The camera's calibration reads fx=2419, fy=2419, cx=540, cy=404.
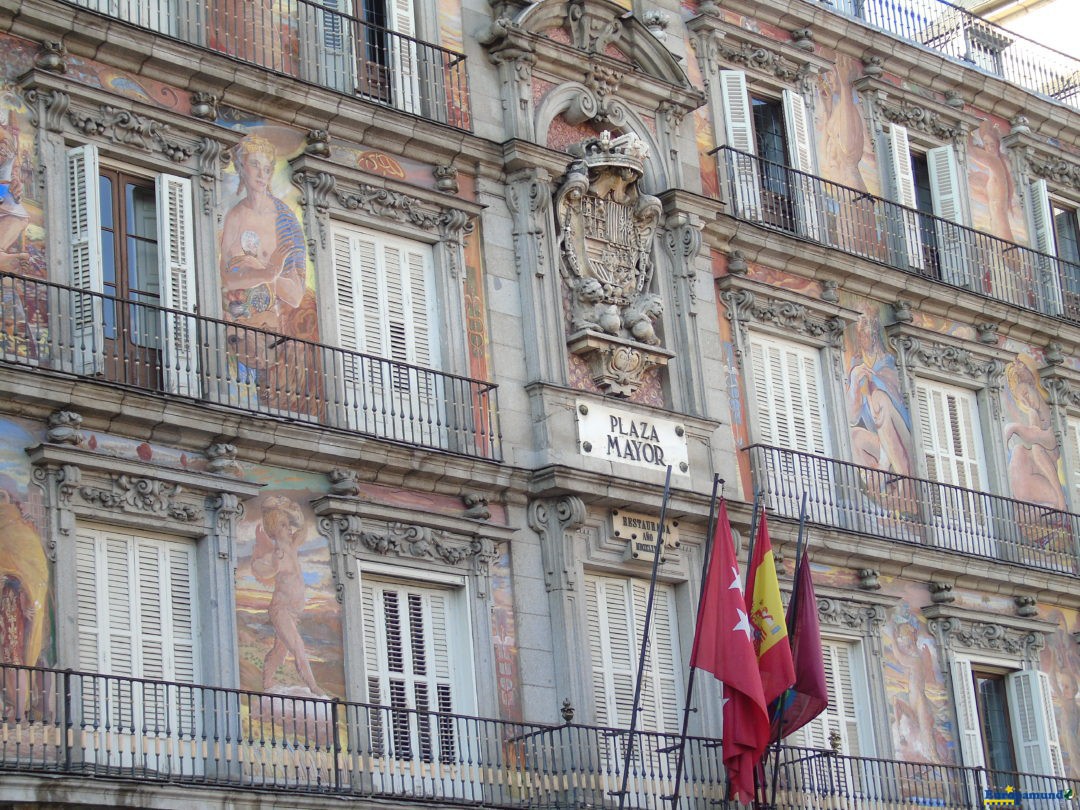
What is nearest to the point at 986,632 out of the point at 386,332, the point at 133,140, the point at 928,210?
the point at 928,210

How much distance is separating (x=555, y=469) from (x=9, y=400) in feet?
20.2

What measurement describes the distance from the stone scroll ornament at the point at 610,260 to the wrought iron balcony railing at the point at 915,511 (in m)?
2.15

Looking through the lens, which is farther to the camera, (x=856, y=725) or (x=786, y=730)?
(x=856, y=725)

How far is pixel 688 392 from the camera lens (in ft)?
87.9

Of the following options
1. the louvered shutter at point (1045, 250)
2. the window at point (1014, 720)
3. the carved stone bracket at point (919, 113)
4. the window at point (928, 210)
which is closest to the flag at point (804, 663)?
the window at point (1014, 720)

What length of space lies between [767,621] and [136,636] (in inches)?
270

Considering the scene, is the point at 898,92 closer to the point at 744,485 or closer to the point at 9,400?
the point at 744,485

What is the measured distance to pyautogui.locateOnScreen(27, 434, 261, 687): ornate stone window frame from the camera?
20.7m

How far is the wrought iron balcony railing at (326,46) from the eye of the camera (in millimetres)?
23500

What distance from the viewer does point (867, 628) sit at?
27984 mm

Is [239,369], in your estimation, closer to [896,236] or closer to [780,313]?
[780,313]

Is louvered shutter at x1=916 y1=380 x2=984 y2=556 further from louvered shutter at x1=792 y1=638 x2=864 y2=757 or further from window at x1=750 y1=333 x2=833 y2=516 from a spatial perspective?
louvered shutter at x1=792 y1=638 x2=864 y2=757

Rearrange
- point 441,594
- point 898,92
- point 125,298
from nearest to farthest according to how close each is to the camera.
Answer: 1. point 125,298
2. point 441,594
3. point 898,92

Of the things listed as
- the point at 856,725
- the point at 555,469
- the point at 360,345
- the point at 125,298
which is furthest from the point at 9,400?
the point at 856,725
